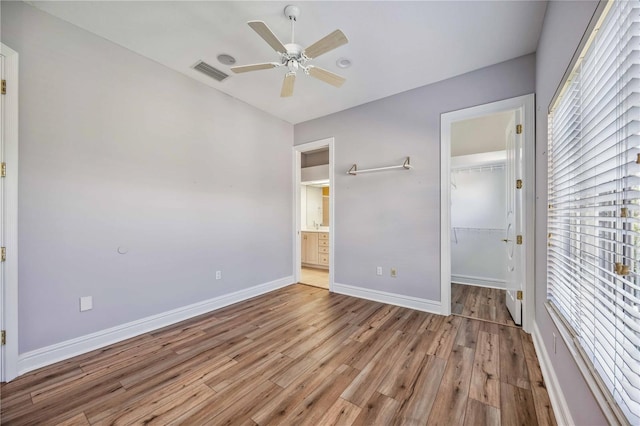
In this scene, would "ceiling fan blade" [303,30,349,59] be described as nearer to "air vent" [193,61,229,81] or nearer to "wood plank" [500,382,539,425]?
"air vent" [193,61,229,81]

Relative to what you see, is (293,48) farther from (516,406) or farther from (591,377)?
(516,406)

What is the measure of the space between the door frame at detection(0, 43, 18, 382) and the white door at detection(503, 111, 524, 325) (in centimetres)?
442

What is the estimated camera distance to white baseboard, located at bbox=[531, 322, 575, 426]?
135cm

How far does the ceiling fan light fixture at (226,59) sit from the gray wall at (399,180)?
176 cm

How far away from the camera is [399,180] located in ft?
11.1

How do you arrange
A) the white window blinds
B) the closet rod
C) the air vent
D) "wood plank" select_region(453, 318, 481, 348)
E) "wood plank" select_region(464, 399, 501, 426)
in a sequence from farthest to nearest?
the closet rod → the air vent → "wood plank" select_region(453, 318, 481, 348) → "wood plank" select_region(464, 399, 501, 426) → the white window blinds

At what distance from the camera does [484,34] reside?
2.27m

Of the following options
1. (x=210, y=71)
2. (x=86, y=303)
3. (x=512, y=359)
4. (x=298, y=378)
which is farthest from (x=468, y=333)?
(x=210, y=71)

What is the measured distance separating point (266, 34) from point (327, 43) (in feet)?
1.40

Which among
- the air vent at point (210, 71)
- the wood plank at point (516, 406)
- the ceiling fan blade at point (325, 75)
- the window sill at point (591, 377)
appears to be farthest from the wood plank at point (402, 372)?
the air vent at point (210, 71)

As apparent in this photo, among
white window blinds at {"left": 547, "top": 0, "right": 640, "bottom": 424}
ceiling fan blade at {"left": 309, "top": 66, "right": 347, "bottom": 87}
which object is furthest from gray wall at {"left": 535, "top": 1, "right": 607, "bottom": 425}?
ceiling fan blade at {"left": 309, "top": 66, "right": 347, "bottom": 87}

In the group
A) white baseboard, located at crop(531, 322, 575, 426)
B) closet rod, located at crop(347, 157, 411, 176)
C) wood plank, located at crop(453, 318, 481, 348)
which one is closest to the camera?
white baseboard, located at crop(531, 322, 575, 426)

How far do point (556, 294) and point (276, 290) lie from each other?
11.0 feet

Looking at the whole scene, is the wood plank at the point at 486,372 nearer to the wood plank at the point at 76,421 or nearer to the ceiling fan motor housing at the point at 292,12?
the wood plank at the point at 76,421
